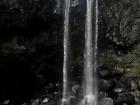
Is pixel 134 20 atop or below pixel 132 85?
atop

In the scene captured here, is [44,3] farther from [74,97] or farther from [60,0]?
[74,97]

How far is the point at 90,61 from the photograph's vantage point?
20938 mm

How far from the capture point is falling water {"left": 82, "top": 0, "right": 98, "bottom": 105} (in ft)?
66.4

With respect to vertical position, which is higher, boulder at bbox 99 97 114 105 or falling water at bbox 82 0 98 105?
falling water at bbox 82 0 98 105

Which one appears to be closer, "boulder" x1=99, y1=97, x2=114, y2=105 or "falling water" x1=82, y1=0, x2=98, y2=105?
"boulder" x1=99, y1=97, x2=114, y2=105

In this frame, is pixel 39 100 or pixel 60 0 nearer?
pixel 39 100

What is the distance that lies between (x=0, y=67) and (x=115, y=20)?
6498mm

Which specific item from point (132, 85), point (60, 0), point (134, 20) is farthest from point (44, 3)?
point (132, 85)

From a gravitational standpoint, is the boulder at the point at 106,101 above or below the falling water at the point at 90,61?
below

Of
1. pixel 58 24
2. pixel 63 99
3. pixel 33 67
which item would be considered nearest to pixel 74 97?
pixel 63 99

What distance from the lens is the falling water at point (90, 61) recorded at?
797 inches

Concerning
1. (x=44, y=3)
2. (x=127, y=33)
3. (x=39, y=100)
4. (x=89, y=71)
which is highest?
(x=44, y=3)

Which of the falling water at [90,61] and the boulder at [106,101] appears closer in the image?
the boulder at [106,101]

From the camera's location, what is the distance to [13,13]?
2052 cm
